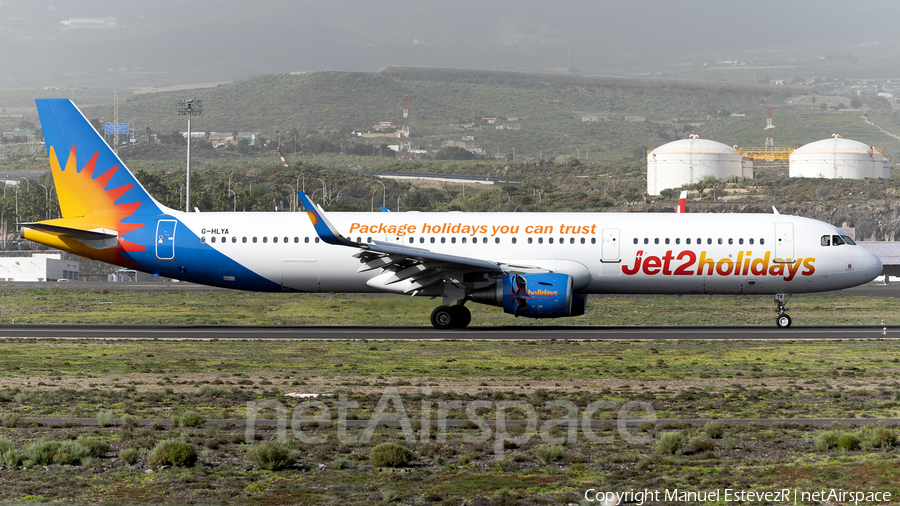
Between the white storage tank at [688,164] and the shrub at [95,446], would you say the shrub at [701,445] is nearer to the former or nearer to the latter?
the shrub at [95,446]

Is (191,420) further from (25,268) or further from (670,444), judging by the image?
(25,268)

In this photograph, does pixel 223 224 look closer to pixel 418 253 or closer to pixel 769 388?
pixel 418 253

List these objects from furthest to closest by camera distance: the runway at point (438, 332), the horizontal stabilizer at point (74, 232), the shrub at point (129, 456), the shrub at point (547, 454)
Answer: the horizontal stabilizer at point (74, 232), the runway at point (438, 332), the shrub at point (547, 454), the shrub at point (129, 456)

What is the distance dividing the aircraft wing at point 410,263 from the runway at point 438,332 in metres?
1.86

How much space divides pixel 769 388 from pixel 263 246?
64.7 feet

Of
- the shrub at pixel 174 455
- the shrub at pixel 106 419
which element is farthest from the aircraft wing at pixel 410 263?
the shrub at pixel 174 455

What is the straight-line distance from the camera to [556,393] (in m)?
19.4

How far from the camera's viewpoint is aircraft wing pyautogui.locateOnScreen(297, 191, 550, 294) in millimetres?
30766

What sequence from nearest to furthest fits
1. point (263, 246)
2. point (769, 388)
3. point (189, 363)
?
point (769, 388) < point (189, 363) < point (263, 246)

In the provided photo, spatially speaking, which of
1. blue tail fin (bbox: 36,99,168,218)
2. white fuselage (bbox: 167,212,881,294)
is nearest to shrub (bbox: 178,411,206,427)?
white fuselage (bbox: 167,212,881,294)

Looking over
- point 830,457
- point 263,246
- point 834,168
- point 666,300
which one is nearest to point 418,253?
point 263,246

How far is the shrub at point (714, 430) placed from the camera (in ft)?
50.0

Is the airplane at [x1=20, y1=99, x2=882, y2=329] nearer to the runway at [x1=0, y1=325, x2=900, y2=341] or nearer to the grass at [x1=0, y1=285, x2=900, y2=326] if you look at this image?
the runway at [x1=0, y1=325, x2=900, y2=341]

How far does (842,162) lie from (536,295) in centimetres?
14893
